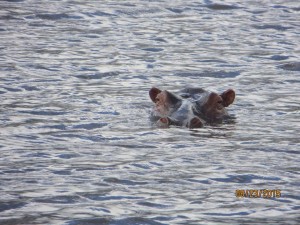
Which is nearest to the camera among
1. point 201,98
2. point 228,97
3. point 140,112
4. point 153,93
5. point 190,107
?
point 190,107

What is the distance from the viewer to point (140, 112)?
11.9 meters

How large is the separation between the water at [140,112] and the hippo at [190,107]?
164 millimetres

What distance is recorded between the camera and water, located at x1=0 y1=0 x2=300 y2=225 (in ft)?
26.5

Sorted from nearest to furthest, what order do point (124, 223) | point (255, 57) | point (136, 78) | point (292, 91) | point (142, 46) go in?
1. point (124, 223)
2. point (292, 91)
3. point (136, 78)
4. point (255, 57)
5. point (142, 46)

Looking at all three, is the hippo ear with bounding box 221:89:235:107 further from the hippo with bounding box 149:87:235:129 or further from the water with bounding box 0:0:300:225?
the water with bounding box 0:0:300:225

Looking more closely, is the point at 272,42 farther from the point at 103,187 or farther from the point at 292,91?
the point at 103,187

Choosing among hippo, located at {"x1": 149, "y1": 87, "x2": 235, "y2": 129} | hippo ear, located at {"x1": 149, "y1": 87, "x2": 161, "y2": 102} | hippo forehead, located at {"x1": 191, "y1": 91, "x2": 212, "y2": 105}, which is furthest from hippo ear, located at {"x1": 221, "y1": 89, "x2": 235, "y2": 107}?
hippo ear, located at {"x1": 149, "y1": 87, "x2": 161, "y2": 102}

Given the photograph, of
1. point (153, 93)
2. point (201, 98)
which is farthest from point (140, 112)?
point (201, 98)

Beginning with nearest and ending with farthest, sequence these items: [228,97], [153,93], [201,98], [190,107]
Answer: [190,107], [201,98], [228,97], [153,93]

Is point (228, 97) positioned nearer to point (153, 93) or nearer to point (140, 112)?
point (153, 93)

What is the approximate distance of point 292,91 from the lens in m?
13.0

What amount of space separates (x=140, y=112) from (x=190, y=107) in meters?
1.09

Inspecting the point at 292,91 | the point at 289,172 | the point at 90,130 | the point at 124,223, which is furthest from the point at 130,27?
the point at 124,223

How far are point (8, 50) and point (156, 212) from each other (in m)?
8.51
